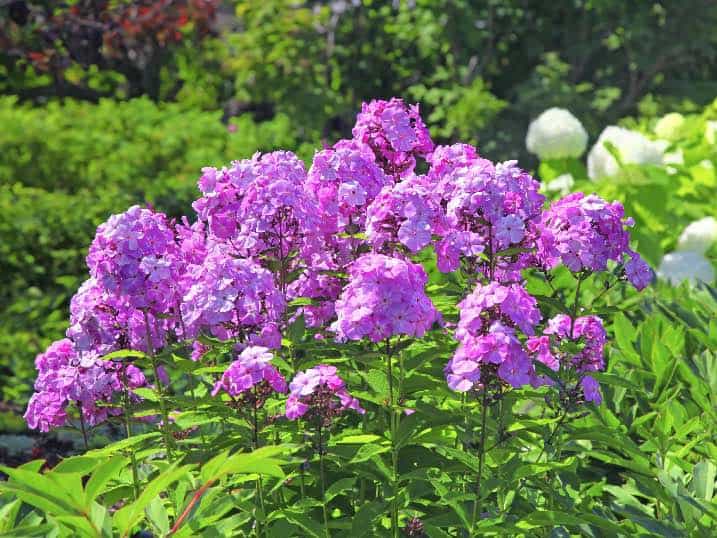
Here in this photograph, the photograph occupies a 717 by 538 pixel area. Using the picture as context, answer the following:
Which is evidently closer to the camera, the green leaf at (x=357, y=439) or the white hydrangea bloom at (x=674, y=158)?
the green leaf at (x=357, y=439)

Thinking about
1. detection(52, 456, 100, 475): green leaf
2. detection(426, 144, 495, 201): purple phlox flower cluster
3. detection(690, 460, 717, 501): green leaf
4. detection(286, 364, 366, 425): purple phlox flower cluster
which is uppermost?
detection(426, 144, 495, 201): purple phlox flower cluster

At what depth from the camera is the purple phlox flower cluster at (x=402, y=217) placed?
7.82 feet

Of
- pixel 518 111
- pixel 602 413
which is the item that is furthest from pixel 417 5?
pixel 602 413

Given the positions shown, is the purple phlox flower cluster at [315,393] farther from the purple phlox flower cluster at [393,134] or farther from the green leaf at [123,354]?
the purple phlox flower cluster at [393,134]

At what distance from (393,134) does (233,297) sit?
30.9 inches

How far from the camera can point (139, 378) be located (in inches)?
118

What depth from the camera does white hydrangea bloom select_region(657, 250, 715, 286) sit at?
5.24 m

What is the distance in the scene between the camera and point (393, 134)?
2854 millimetres

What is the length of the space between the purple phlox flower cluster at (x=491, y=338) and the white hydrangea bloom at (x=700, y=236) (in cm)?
371

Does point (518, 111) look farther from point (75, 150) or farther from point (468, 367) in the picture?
point (468, 367)

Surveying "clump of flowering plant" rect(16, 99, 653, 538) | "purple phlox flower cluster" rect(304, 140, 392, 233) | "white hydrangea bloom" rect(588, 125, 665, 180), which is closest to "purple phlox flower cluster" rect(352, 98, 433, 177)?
"clump of flowering plant" rect(16, 99, 653, 538)

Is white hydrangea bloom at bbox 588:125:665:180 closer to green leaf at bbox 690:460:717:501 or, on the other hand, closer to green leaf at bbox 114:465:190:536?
green leaf at bbox 690:460:717:501

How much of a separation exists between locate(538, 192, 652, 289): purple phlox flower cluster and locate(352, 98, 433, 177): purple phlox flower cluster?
0.50 metres

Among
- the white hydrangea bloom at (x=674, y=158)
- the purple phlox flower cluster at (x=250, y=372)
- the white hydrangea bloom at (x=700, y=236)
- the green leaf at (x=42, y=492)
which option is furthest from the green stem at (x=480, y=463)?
the white hydrangea bloom at (x=674, y=158)
